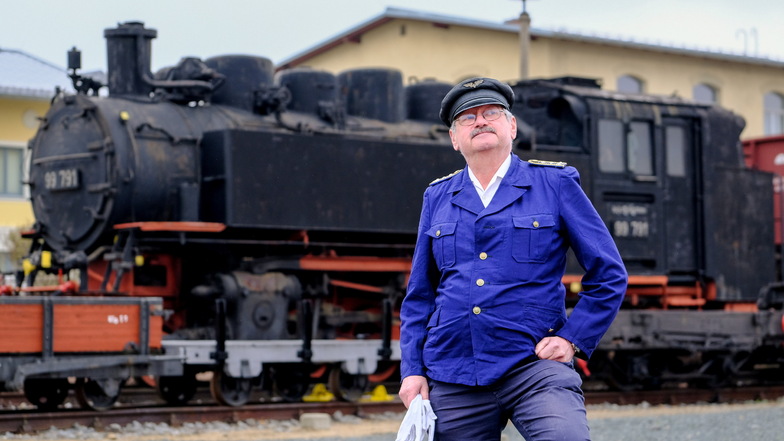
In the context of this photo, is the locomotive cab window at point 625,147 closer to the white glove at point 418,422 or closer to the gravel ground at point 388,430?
the gravel ground at point 388,430

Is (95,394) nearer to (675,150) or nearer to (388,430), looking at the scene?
(388,430)

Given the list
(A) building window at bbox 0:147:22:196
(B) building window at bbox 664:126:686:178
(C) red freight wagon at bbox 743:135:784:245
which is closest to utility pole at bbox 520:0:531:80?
(C) red freight wagon at bbox 743:135:784:245

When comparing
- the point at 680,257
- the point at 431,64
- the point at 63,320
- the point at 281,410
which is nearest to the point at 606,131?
the point at 680,257

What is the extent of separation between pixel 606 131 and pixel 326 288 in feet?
12.8

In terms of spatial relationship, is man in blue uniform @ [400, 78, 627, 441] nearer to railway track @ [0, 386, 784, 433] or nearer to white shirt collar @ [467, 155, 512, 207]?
white shirt collar @ [467, 155, 512, 207]

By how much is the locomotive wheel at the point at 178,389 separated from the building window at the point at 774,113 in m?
29.0

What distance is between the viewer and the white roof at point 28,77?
29641 millimetres

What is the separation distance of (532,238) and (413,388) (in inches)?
24.7

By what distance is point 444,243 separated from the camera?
416 centimetres

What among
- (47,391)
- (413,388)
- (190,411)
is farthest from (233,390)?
(413,388)

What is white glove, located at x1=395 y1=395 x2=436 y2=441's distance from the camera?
396 cm

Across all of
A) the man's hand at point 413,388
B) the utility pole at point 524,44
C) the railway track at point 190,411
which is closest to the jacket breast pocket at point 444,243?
the man's hand at point 413,388

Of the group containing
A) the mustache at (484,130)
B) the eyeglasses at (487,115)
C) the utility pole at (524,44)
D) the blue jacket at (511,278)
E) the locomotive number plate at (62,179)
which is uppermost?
the utility pole at (524,44)

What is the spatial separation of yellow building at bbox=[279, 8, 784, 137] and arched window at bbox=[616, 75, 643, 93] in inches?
1.1
